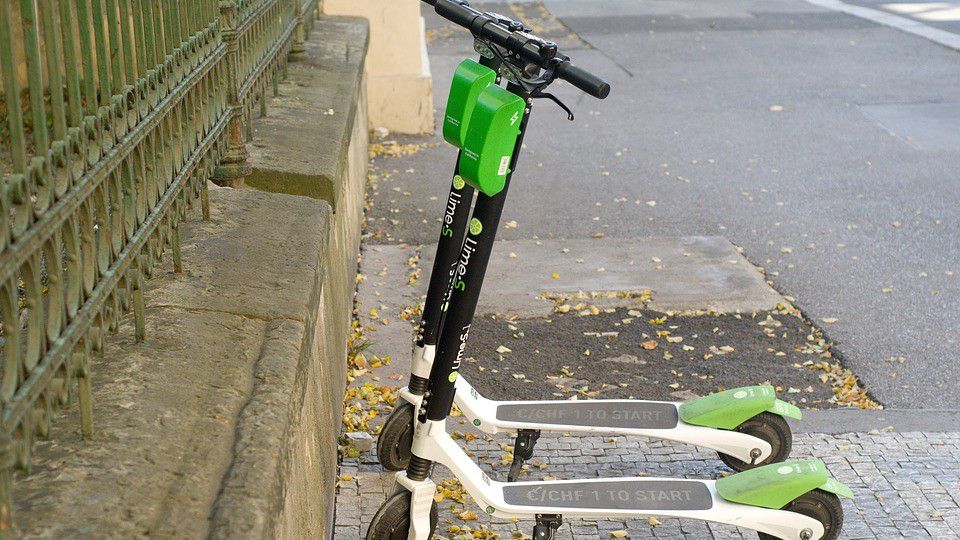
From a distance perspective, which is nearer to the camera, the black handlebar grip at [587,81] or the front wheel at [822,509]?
the black handlebar grip at [587,81]

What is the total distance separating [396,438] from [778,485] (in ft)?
4.49

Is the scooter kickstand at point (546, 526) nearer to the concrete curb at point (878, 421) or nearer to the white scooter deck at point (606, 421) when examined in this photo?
the white scooter deck at point (606, 421)

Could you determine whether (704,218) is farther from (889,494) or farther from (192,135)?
(192,135)

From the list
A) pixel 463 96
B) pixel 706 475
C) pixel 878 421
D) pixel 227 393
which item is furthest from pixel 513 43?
pixel 878 421

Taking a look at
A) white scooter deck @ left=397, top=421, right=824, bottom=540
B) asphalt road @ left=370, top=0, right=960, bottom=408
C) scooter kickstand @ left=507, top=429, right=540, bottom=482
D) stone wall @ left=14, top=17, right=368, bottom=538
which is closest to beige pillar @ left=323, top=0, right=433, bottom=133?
asphalt road @ left=370, top=0, right=960, bottom=408

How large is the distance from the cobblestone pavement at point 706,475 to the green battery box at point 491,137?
135cm

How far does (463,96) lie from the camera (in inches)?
120

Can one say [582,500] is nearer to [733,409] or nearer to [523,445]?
[523,445]

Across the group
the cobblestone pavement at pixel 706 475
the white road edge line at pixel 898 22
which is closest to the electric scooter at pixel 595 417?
the cobblestone pavement at pixel 706 475

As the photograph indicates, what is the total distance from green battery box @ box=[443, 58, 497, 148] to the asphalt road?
2610mm

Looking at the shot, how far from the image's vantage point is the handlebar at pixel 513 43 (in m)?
2.78

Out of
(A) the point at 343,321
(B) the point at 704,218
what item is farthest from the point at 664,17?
(A) the point at 343,321

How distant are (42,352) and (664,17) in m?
16.0

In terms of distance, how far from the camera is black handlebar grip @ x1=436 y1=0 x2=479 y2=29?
324 centimetres
